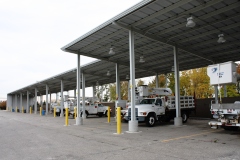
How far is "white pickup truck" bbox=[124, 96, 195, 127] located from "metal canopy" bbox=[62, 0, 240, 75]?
3.93m

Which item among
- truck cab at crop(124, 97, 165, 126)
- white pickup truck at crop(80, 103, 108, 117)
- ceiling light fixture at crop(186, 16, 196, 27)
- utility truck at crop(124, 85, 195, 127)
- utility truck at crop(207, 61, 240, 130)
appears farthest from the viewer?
white pickup truck at crop(80, 103, 108, 117)

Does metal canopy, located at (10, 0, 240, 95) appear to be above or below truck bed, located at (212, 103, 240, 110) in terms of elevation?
above

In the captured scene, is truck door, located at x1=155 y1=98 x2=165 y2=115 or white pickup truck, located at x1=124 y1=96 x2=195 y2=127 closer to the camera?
white pickup truck, located at x1=124 y1=96 x2=195 y2=127

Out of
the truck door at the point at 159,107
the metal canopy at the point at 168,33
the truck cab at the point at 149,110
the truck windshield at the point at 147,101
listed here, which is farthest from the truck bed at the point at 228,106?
the truck windshield at the point at 147,101

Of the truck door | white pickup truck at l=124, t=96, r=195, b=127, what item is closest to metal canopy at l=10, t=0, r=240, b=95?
white pickup truck at l=124, t=96, r=195, b=127

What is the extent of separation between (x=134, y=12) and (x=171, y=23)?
2.60 meters

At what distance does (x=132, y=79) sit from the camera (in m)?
13.0

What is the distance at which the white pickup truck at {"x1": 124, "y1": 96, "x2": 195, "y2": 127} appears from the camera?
14979 mm

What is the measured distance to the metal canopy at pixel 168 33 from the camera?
11.1 meters

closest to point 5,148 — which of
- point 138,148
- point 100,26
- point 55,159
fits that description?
point 55,159

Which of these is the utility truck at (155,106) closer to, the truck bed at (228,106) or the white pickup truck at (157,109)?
the white pickup truck at (157,109)

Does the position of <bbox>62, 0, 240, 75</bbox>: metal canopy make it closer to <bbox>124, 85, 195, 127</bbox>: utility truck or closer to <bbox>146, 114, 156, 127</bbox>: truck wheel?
<bbox>124, 85, 195, 127</bbox>: utility truck

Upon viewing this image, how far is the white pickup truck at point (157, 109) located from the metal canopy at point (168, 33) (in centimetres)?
393

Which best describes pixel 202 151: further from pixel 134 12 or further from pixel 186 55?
pixel 186 55
